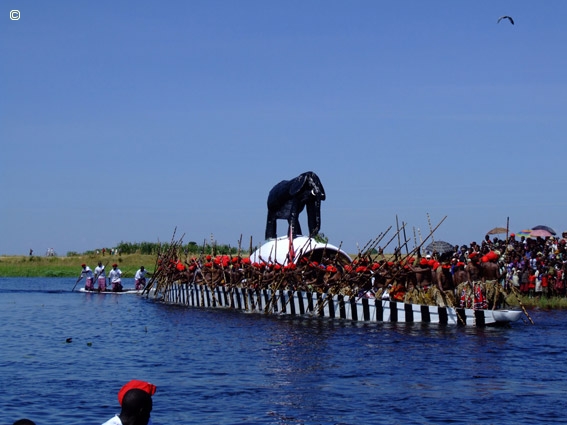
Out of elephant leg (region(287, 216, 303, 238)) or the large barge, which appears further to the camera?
elephant leg (region(287, 216, 303, 238))

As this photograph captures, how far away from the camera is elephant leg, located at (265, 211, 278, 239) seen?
A: 140ft

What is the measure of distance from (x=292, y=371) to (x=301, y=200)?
21.7 m

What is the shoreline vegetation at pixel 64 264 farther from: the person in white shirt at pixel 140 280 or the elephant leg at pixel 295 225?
the elephant leg at pixel 295 225

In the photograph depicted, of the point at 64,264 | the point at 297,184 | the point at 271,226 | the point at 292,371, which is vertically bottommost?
the point at 292,371

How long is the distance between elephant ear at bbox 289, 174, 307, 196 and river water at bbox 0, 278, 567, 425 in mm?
9693

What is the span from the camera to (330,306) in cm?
3153

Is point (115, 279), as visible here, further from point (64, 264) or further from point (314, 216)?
point (64, 264)

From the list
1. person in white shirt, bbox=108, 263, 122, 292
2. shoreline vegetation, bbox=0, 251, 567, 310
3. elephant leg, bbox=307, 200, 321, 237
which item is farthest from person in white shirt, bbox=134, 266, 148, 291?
shoreline vegetation, bbox=0, 251, 567, 310

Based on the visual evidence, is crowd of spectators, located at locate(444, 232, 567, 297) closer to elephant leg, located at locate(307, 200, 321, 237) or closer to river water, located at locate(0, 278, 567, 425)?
river water, located at locate(0, 278, 567, 425)

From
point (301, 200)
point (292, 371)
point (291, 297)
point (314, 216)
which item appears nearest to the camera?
point (292, 371)

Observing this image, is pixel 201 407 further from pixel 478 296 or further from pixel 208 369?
pixel 478 296

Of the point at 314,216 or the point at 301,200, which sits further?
the point at 301,200

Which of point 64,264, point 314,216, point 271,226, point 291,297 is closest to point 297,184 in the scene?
point 314,216

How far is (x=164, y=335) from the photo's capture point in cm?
2817
